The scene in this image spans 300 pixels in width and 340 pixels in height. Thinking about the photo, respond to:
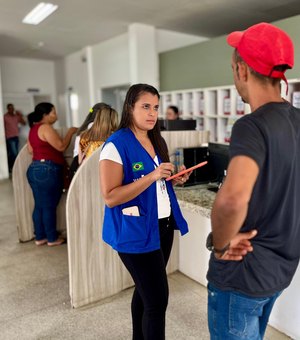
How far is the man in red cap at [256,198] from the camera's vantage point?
0.77m

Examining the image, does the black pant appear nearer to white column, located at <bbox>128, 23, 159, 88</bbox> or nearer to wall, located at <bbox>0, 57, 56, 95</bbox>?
white column, located at <bbox>128, 23, 159, 88</bbox>

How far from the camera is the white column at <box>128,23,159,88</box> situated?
568cm

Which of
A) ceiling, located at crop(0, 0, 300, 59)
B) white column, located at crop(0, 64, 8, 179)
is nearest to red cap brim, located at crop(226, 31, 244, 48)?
ceiling, located at crop(0, 0, 300, 59)

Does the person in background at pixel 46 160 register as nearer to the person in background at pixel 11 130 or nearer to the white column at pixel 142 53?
the white column at pixel 142 53

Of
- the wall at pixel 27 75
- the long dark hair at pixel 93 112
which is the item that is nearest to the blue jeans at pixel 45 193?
the long dark hair at pixel 93 112

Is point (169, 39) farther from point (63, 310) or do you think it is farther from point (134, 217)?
point (134, 217)

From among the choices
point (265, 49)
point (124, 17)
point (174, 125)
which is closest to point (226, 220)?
point (265, 49)

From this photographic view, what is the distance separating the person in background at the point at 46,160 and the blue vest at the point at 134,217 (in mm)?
1824

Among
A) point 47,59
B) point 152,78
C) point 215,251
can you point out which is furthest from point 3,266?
point 47,59

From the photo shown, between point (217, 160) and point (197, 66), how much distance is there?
3.71m

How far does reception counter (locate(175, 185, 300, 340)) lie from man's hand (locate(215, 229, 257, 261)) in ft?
2.70

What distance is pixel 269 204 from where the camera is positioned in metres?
0.83

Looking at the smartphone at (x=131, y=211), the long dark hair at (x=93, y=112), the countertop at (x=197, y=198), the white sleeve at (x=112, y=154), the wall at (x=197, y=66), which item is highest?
the wall at (x=197, y=66)

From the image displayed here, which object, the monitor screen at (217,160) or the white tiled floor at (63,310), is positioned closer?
the white tiled floor at (63,310)
